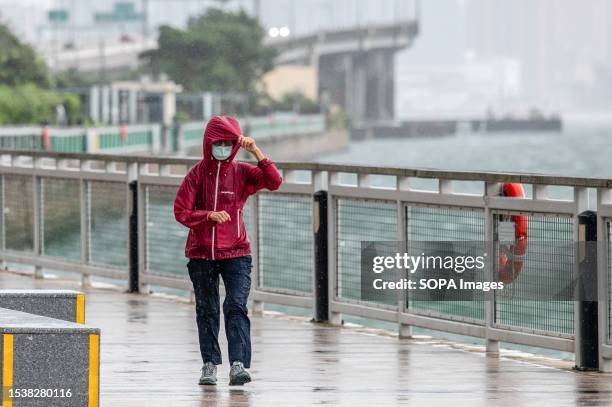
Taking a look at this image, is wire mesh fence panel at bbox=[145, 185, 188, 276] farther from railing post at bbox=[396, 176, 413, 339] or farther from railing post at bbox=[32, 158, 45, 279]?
railing post at bbox=[396, 176, 413, 339]


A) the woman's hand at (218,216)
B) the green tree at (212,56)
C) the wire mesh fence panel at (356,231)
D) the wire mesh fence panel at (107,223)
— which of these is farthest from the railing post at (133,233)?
the green tree at (212,56)

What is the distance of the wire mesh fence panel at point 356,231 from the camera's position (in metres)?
13.3

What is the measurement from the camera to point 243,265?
395 inches

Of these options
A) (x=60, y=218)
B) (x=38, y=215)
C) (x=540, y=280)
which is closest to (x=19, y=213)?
(x=38, y=215)

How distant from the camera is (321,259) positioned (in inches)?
546

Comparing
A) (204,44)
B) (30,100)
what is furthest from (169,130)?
(204,44)

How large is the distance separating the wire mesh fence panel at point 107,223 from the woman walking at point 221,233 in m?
6.48

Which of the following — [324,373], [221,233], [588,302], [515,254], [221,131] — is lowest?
[324,373]

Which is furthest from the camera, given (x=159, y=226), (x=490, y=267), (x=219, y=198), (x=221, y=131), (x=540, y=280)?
(x=159, y=226)

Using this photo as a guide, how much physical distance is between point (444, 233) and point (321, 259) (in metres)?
1.67

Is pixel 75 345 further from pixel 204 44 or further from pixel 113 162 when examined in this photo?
pixel 204 44

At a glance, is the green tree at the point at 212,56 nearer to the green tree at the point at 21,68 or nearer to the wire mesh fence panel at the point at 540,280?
the green tree at the point at 21,68

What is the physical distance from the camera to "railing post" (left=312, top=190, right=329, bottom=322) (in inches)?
544

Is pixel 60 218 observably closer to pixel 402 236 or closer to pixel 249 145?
pixel 402 236
